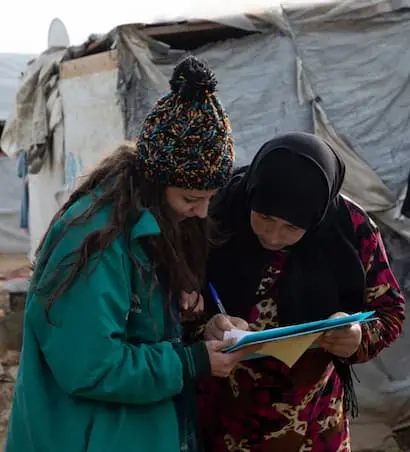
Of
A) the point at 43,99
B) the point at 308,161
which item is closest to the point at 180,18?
the point at 43,99

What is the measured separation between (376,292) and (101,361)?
912 millimetres

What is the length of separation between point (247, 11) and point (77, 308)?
339 cm

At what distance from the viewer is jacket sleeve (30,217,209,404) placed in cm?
143

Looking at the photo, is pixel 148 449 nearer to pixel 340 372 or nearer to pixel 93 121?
pixel 340 372

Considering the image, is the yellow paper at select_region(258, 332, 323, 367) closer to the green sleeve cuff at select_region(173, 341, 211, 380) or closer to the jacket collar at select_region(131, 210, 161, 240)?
the green sleeve cuff at select_region(173, 341, 211, 380)

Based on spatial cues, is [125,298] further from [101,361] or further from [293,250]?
[293,250]

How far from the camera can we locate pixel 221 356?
163cm

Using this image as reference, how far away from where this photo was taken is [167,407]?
1.60 m

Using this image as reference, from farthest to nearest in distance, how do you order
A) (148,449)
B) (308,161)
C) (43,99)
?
(43,99)
(308,161)
(148,449)

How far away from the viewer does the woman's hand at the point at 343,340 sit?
183 cm

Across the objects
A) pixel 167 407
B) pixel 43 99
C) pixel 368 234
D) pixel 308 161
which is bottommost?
pixel 43 99

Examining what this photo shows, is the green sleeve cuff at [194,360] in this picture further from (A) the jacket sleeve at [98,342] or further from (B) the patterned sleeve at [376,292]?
(B) the patterned sleeve at [376,292]

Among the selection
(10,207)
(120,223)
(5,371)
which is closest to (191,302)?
(120,223)

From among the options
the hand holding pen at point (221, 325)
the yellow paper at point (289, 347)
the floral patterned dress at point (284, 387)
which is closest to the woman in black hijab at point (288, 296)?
the floral patterned dress at point (284, 387)
